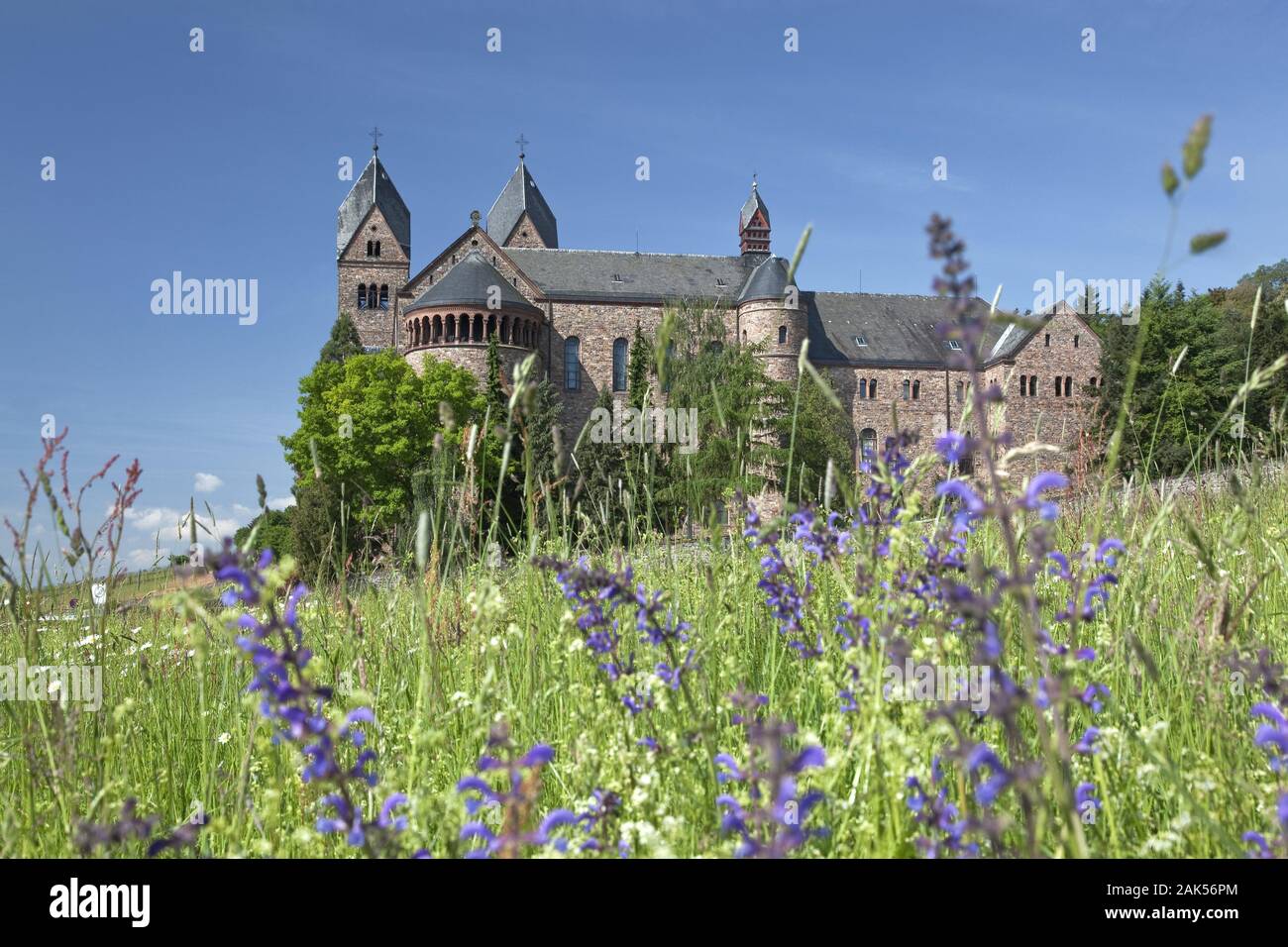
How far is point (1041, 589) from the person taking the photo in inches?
141

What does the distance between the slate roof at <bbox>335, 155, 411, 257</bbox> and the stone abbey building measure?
103 mm

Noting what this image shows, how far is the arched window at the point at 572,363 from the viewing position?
5000 centimetres

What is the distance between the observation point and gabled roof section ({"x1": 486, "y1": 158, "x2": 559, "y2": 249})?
193 feet

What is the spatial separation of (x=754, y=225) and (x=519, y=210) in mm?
16054

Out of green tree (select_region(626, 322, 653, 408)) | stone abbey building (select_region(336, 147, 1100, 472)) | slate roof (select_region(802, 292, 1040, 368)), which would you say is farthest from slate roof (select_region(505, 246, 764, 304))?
green tree (select_region(626, 322, 653, 408))

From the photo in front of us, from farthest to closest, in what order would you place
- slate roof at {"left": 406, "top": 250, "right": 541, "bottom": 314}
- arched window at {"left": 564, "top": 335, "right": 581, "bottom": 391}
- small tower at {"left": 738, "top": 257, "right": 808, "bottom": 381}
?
arched window at {"left": 564, "top": 335, "right": 581, "bottom": 391} < small tower at {"left": 738, "top": 257, "right": 808, "bottom": 381} < slate roof at {"left": 406, "top": 250, "right": 541, "bottom": 314}

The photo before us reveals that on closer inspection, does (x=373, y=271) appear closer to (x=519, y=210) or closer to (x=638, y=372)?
(x=519, y=210)

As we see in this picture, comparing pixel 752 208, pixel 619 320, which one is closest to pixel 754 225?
pixel 752 208

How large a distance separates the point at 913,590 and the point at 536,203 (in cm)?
6109

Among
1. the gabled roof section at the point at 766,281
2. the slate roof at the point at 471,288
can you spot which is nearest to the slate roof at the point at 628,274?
the gabled roof section at the point at 766,281

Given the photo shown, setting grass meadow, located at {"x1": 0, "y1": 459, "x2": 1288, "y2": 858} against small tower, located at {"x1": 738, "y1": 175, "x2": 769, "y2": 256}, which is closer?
A: grass meadow, located at {"x1": 0, "y1": 459, "x2": 1288, "y2": 858}

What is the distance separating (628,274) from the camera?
53.1m

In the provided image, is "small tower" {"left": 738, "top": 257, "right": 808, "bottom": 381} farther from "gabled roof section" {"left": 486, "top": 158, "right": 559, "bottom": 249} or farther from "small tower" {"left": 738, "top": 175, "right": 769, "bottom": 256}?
"gabled roof section" {"left": 486, "top": 158, "right": 559, "bottom": 249}
